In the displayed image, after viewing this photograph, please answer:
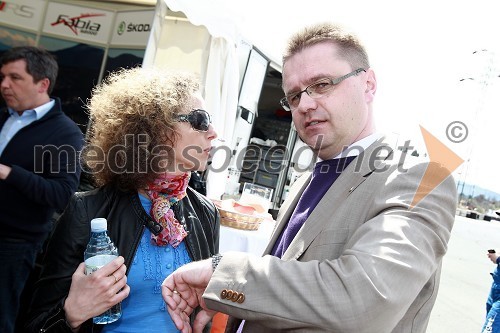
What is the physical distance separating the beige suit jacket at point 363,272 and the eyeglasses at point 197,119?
105cm

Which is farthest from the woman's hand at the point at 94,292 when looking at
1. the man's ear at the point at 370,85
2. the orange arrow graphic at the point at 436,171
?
the man's ear at the point at 370,85

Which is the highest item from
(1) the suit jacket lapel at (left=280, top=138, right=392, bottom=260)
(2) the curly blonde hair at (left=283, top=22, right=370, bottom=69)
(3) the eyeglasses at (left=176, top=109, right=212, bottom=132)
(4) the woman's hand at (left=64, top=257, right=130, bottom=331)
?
(2) the curly blonde hair at (left=283, top=22, right=370, bottom=69)

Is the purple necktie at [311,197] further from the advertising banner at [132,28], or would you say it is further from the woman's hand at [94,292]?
the advertising banner at [132,28]

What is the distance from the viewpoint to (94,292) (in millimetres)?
1378

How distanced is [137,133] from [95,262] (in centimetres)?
75

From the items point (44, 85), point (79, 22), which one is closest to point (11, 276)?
point (44, 85)

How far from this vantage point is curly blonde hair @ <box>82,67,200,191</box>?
6.20ft

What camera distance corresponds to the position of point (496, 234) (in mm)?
19906

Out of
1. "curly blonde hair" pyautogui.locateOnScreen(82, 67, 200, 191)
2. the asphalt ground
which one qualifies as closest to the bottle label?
"curly blonde hair" pyautogui.locateOnScreen(82, 67, 200, 191)

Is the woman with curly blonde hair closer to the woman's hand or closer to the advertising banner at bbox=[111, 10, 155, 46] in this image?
the woman's hand

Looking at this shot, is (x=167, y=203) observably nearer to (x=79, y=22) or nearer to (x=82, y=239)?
(x=82, y=239)

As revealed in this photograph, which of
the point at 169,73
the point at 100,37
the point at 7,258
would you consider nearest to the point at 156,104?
the point at 169,73

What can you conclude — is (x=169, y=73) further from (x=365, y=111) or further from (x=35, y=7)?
(x=35, y=7)

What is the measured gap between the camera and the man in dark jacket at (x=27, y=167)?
2836mm
